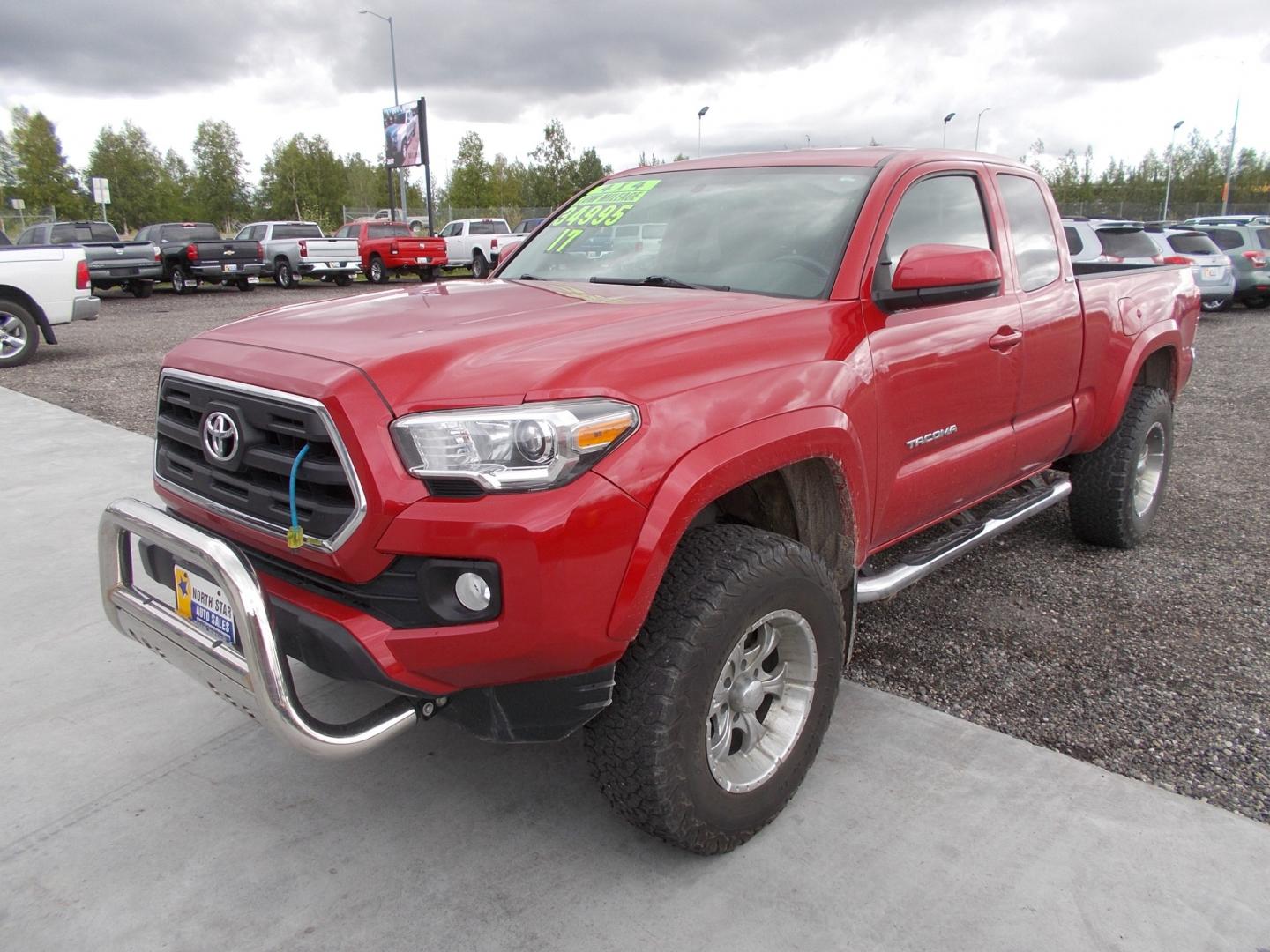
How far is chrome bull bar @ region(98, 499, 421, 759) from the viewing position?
6.81ft

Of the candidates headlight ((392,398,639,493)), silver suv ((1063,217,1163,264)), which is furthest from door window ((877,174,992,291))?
silver suv ((1063,217,1163,264))

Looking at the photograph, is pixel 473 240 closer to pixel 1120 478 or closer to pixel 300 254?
pixel 300 254

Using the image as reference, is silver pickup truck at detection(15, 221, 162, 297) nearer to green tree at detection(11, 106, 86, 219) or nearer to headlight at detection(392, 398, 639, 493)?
headlight at detection(392, 398, 639, 493)

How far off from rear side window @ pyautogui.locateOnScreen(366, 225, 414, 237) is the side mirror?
78.7 feet

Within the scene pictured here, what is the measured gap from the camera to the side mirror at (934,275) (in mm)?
2859

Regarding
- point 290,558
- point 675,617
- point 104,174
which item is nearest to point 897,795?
point 675,617

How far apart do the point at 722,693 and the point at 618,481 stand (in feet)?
2.52

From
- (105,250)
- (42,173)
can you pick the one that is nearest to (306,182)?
(42,173)

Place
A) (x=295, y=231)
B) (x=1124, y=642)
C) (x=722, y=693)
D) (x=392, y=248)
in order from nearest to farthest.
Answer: (x=722, y=693)
(x=1124, y=642)
(x=392, y=248)
(x=295, y=231)

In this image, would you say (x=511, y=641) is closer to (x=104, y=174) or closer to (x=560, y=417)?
(x=560, y=417)

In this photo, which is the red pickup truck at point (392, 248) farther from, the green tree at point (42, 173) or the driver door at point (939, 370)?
the green tree at point (42, 173)

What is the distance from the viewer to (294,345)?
2.46m

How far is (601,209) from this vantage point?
392 centimetres

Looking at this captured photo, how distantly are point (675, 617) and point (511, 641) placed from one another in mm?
423
